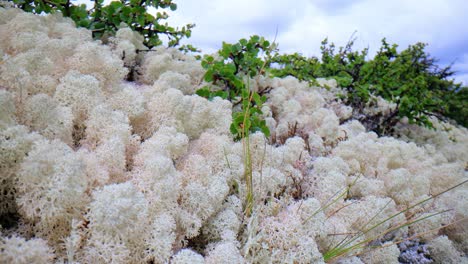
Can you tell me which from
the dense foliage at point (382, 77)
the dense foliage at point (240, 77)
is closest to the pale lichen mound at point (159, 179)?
the dense foliage at point (240, 77)

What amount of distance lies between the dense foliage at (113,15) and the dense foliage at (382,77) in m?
1.17

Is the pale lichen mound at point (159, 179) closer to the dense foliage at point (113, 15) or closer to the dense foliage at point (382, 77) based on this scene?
the dense foliage at point (113, 15)

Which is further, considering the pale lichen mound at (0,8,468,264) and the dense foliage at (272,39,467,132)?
the dense foliage at (272,39,467,132)

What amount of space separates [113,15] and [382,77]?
2811 mm

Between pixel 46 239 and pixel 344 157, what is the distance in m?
1.69

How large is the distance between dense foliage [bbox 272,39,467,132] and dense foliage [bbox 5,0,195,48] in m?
1.17

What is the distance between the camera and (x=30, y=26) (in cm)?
185

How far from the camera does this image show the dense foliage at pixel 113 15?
2.32m

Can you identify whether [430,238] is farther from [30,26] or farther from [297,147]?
[30,26]

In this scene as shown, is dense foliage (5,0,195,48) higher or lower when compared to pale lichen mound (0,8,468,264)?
higher

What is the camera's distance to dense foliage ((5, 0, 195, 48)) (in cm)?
232

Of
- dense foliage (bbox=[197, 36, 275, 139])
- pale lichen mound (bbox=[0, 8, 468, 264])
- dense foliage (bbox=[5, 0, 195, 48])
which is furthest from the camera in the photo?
dense foliage (bbox=[5, 0, 195, 48])

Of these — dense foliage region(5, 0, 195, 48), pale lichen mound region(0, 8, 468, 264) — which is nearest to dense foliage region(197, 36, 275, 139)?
pale lichen mound region(0, 8, 468, 264)

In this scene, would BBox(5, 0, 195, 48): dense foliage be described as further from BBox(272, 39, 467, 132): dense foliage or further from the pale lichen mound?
BBox(272, 39, 467, 132): dense foliage
